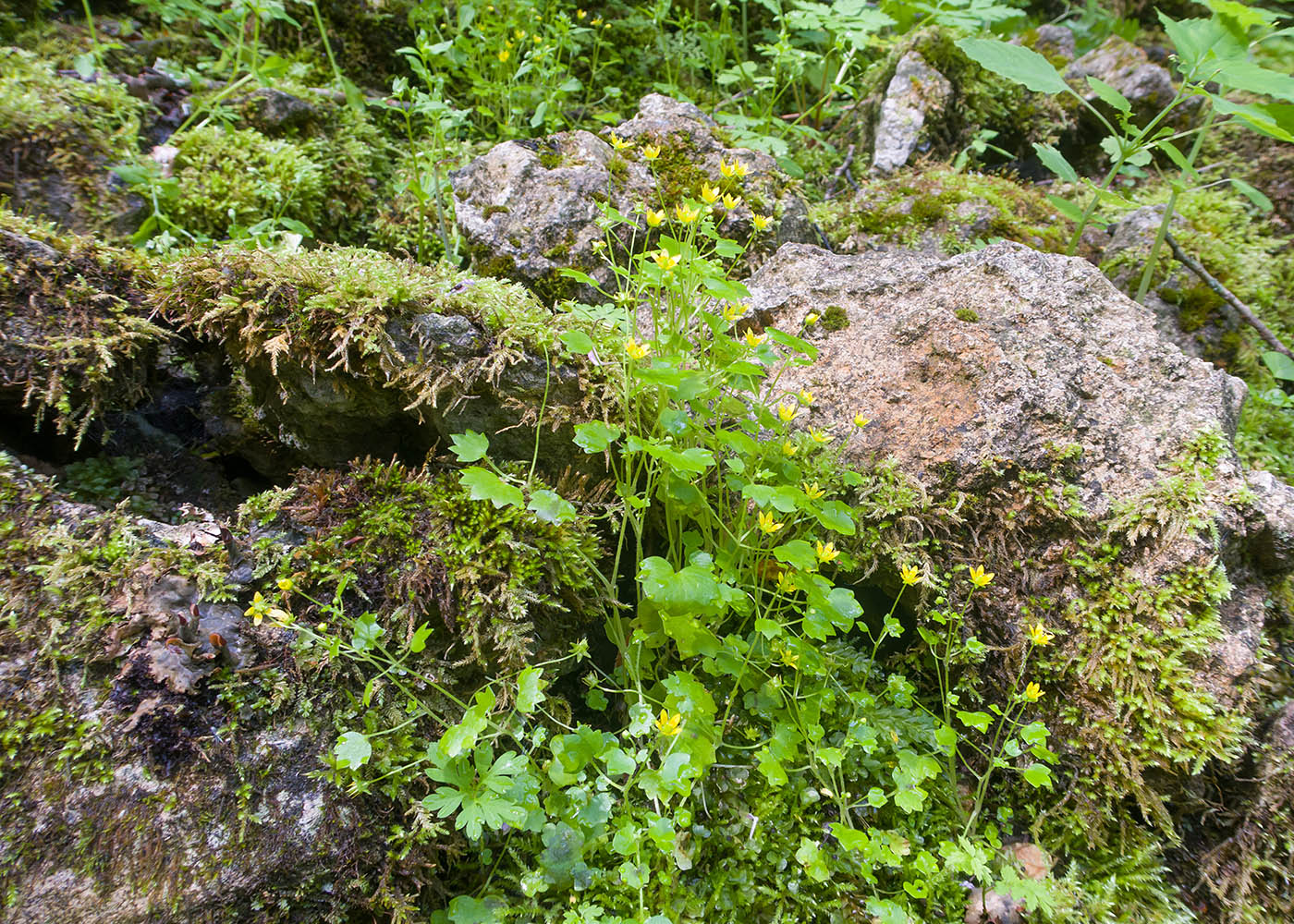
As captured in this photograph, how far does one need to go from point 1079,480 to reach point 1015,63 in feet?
5.70

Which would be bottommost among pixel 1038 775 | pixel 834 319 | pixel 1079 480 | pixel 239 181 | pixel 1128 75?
pixel 1038 775

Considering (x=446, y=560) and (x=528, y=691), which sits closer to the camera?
(x=528, y=691)

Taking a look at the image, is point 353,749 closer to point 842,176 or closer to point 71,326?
point 71,326

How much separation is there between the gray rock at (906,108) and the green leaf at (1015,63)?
4.41ft

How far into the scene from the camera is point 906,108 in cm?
418

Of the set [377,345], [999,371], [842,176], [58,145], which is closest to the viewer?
[377,345]

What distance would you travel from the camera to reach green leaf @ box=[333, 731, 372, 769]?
1.56 metres

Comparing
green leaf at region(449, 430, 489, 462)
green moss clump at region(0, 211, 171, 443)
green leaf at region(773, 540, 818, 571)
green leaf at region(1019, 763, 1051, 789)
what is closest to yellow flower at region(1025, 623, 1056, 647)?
green leaf at region(1019, 763, 1051, 789)

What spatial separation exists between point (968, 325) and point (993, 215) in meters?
1.40

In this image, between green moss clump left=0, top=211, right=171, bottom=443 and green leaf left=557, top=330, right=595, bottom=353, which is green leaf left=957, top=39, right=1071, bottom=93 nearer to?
green leaf left=557, top=330, right=595, bottom=353

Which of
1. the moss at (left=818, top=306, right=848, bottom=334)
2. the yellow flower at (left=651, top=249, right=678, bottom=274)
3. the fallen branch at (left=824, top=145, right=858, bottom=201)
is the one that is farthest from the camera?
the fallen branch at (left=824, top=145, right=858, bottom=201)

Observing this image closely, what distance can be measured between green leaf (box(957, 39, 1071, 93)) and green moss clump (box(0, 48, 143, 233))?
145 inches

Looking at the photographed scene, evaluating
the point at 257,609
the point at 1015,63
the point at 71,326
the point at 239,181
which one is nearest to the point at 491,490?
the point at 257,609

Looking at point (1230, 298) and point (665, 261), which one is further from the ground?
point (665, 261)
